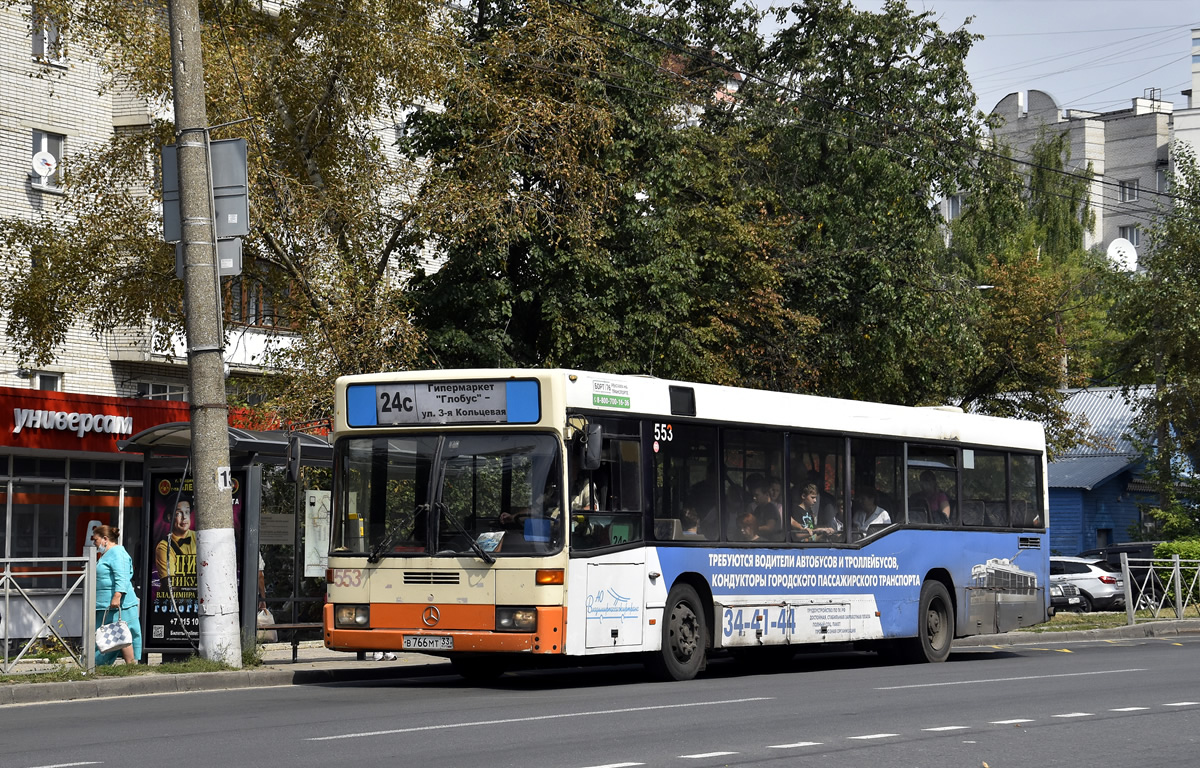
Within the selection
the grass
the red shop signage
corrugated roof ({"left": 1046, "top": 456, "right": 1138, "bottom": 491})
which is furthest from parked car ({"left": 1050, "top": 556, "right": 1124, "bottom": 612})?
the grass

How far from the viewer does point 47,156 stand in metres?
34.9

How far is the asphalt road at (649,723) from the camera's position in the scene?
9.80m

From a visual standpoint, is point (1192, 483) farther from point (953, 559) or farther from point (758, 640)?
point (758, 640)

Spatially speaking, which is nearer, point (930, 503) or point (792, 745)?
point (792, 745)

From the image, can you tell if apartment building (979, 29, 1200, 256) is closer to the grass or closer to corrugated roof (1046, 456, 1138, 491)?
corrugated roof (1046, 456, 1138, 491)

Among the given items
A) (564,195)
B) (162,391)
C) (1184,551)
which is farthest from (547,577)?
(1184,551)

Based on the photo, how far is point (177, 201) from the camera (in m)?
17.9

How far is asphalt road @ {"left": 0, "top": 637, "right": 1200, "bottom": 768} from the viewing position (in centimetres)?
980

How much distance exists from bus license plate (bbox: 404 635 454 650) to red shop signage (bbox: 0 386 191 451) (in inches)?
518

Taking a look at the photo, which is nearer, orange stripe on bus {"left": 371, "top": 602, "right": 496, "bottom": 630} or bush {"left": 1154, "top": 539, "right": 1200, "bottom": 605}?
orange stripe on bus {"left": 371, "top": 602, "right": 496, "bottom": 630}

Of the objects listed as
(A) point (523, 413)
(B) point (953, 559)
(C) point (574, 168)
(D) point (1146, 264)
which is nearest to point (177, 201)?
(A) point (523, 413)

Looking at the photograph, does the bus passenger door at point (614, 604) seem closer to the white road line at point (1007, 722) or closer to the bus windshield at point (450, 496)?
the bus windshield at point (450, 496)

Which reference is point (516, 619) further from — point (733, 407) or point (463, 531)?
point (733, 407)

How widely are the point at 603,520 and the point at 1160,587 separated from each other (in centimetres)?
1934
